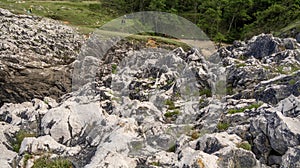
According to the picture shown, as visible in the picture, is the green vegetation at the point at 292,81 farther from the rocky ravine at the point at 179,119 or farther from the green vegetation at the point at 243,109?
the green vegetation at the point at 243,109

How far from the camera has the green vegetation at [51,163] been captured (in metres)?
16.8

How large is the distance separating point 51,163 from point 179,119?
343 inches

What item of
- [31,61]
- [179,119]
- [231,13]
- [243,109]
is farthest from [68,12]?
[243,109]

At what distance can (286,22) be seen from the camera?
5431 centimetres

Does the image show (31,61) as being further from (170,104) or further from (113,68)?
(170,104)

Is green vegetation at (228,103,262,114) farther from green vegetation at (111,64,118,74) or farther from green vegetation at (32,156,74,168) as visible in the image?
green vegetation at (111,64,118,74)

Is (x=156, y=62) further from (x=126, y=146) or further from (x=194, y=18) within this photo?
Answer: (x=194, y=18)

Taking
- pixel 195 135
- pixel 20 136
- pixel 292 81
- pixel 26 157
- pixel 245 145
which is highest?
pixel 292 81

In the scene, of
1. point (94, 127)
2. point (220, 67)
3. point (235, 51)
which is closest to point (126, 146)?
point (94, 127)

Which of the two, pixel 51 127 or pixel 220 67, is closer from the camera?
pixel 51 127

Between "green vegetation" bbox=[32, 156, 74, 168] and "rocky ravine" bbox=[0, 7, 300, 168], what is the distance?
16.3 inches

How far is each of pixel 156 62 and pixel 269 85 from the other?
1452 cm

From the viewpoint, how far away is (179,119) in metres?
22.9

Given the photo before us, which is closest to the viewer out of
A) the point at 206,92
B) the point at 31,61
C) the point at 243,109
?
the point at 243,109
